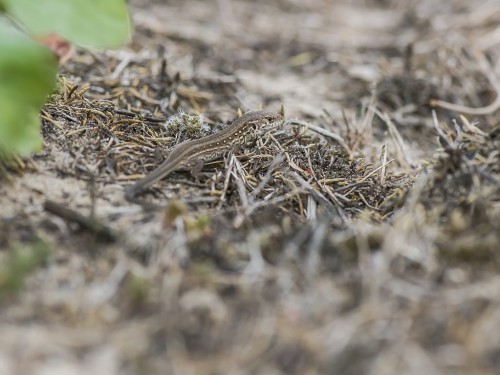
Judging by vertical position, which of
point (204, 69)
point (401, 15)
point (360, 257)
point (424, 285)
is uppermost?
point (401, 15)

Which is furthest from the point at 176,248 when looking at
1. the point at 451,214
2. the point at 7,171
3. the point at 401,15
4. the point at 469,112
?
the point at 401,15

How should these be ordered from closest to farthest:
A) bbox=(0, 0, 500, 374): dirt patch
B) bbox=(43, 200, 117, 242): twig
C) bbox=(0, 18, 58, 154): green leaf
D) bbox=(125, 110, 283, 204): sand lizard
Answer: bbox=(0, 18, 58, 154): green leaf → bbox=(0, 0, 500, 374): dirt patch → bbox=(43, 200, 117, 242): twig → bbox=(125, 110, 283, 204): sand lizard

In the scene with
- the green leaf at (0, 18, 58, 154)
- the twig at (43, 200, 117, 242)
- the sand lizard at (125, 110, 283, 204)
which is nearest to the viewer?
the green leaf at (0, 18, 58, 154)

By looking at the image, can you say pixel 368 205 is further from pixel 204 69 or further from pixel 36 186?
pixel 204 69

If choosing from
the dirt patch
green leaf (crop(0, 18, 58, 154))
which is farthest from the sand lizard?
green leaf (crop(0, 18, 58, 154))

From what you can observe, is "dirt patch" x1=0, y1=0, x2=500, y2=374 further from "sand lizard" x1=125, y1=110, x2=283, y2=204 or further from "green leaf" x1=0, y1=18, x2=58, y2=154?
"green leaf" x1=0, y1=18, x2=58, y2=154

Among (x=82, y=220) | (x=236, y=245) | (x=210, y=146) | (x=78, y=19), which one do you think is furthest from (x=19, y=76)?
(x=210, y=146)
